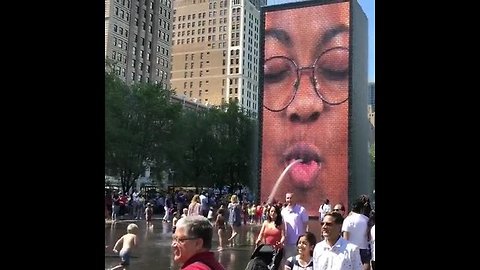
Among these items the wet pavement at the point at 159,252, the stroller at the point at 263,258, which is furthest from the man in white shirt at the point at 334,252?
the wet pavement at the point at 159,252

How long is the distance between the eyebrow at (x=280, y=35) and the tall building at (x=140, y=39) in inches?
814

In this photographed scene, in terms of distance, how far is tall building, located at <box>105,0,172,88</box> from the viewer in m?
44.2

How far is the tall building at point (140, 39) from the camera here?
145 ft

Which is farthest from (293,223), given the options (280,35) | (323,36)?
(280,35)

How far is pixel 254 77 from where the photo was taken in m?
33.5

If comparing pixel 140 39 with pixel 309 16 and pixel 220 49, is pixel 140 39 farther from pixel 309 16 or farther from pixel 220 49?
pixel 309 16

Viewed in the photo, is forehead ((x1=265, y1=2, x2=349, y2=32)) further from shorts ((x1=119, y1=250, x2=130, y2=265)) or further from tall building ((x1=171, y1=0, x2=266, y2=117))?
shorts ((x1=119, y1=250, x2=130, y2=265))

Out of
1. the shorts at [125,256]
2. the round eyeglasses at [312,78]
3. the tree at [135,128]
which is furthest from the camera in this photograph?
the tree at [135,128]

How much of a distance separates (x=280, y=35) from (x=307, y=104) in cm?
290

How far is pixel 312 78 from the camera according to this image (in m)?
21.5

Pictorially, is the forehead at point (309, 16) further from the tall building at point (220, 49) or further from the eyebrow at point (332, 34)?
the tall building at point (220, 49)
